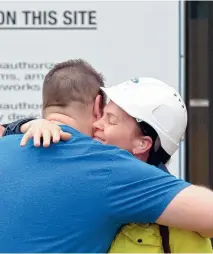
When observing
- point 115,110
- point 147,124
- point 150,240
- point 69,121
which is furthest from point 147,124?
point 150,240

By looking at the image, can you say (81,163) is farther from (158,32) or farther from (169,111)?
(158,32)

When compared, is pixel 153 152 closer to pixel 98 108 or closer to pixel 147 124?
pixel 147 124

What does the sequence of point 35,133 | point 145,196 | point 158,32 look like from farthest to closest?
point 158,32 < point 35,133 < point 145,196

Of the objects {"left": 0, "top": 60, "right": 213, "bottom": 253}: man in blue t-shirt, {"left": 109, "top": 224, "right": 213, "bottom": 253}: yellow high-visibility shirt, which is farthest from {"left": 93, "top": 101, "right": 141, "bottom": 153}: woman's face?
{"left": 109, "top": 224, "right": 213, "bottom": 253}: yellow high-visibility shirt

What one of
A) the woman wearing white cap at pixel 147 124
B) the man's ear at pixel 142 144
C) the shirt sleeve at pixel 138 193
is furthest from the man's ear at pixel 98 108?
the shirt sleeve at pixel 138 193

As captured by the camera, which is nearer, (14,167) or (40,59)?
(14,167)

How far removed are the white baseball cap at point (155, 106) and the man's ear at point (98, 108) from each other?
73 millimetres

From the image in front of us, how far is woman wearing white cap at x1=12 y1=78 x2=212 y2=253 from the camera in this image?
2.11 meters

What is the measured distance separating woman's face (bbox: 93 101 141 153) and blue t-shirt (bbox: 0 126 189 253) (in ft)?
0.51

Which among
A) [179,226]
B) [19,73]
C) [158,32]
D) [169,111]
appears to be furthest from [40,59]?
[179,226]

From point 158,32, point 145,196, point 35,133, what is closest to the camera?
point 145,196

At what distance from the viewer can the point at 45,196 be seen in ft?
6.55

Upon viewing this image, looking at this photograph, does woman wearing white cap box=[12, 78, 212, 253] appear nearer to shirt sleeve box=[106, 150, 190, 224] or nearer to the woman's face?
the woman's face

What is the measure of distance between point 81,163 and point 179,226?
32 cm
